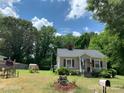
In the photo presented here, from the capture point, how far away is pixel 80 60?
173ft

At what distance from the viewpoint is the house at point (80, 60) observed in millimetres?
51969

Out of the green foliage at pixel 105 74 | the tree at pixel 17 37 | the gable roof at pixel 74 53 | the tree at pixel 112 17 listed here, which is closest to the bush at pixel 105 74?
the green foliage at pixel 105 74

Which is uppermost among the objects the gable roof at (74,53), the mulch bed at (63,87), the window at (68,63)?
the gable roof at (74,53)

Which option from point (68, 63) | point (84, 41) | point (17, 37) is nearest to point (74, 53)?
point (68, 63)

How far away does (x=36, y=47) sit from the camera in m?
94.0

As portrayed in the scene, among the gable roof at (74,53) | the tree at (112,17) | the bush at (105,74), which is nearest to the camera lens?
the tree at (112,17)

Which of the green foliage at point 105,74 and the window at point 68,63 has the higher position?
the window at point 68,63

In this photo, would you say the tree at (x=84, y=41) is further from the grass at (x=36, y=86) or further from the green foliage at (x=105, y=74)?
the grass at (x=36, y=86)

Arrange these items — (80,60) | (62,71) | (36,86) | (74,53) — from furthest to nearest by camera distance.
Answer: (74,53)
(80,60)
(62,71)
(36,86)

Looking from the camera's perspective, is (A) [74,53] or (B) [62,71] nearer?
(B) [62,71]

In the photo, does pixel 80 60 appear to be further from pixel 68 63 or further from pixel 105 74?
pixel 105 74

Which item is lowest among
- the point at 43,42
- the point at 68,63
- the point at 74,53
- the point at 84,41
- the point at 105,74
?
the point at 105,74

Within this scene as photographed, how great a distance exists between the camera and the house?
171ft

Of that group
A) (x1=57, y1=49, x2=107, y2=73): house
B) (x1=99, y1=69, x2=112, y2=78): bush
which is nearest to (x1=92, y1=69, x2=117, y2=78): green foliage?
(x1=99, y1=69, x2=112, y2=78): bush
